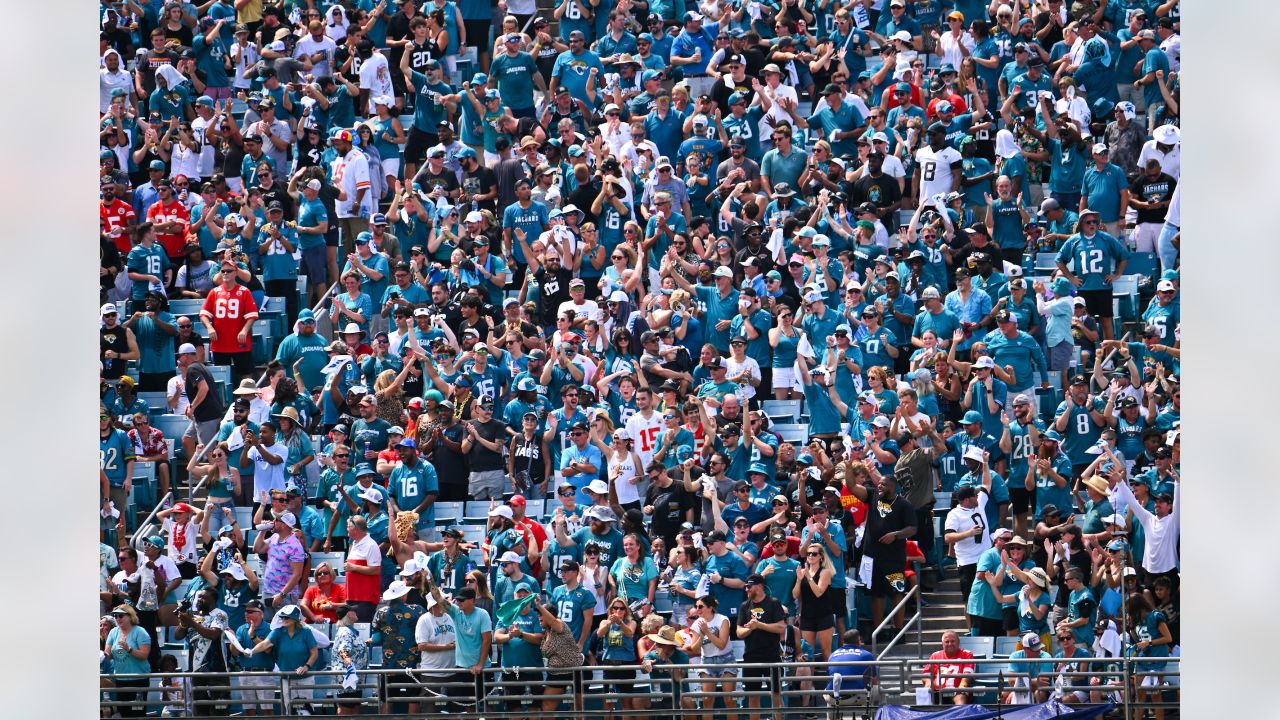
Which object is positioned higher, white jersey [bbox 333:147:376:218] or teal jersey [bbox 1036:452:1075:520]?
white jersey [bbox 333:147:376:218]

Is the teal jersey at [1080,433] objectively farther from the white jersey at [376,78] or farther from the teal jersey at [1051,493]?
the white jersey at [376,78]

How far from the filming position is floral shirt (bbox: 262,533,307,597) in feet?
40.9

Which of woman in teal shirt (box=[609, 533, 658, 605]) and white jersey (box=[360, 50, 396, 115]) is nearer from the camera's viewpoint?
woman in teal shirt (box=[609, 533, 658, 605])

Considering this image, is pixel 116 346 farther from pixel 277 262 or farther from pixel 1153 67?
pixel 1153 67

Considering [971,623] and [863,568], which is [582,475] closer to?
[863,568]

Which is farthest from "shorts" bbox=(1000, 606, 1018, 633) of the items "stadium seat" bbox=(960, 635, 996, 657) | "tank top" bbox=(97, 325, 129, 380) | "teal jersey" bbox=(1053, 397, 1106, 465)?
"tank top" bbox=(97, 325, 129, 380)

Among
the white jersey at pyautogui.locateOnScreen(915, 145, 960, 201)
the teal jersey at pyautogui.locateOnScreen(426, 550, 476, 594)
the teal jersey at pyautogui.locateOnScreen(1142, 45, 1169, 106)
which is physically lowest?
the teal jersey at pyautogui.locateOnScreen(426, 550, 476, 594)

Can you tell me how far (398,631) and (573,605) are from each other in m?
1.24

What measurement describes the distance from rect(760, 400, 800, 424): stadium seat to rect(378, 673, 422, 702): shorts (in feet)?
11.4

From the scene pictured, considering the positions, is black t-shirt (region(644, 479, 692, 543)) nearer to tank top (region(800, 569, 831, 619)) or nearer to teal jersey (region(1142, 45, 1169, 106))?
tank top (region(800, 569, 831, 619))

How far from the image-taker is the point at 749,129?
1590cm

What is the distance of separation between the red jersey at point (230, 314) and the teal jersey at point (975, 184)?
248 inches

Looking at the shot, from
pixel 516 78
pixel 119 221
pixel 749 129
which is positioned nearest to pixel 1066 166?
pixel 749 129
